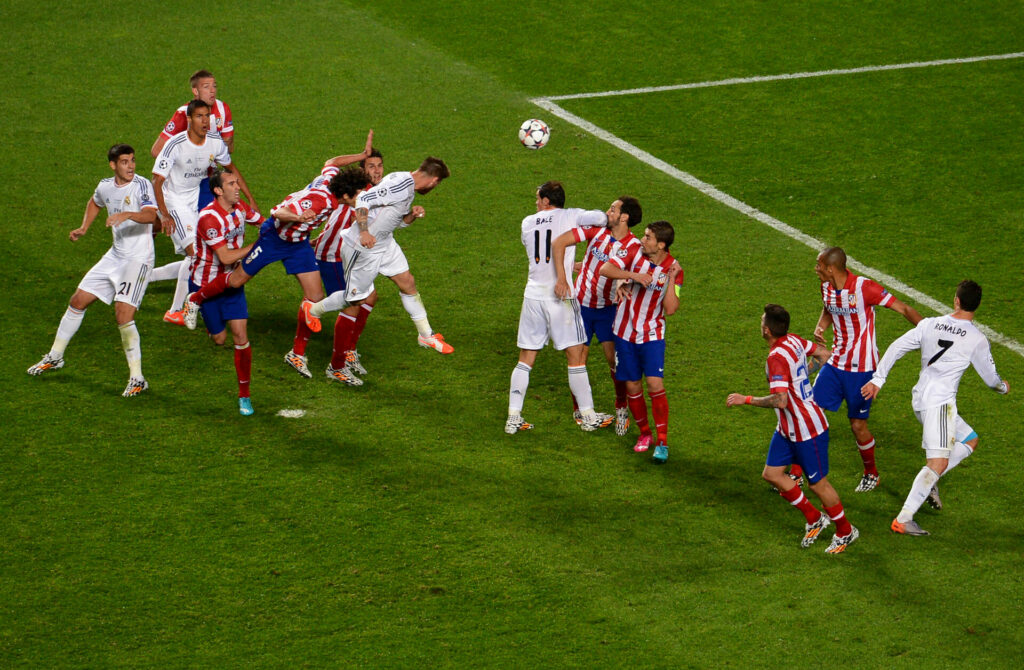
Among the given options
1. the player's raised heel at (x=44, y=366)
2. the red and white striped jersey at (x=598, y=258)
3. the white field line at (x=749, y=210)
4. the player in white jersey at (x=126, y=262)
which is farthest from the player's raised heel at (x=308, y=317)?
the white field line at (x=749, y=210)

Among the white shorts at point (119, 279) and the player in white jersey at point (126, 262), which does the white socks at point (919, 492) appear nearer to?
the player in white jersey at point (126, 262)

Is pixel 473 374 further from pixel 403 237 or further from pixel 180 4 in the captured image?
pixel 180 4

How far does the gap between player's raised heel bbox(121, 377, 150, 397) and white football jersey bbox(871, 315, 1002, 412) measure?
631 centimetres

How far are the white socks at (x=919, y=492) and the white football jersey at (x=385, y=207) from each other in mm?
4969

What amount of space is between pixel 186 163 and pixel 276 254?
1.98m

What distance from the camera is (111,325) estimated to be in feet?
39.8

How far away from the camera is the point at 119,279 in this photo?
1073 centimetres

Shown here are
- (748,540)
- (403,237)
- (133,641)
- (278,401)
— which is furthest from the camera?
(403,237)

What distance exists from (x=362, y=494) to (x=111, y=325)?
14.1 feet

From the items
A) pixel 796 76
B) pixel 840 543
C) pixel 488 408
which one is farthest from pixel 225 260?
pixel 796 76

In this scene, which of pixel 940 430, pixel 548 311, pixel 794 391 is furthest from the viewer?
pixel 548 311

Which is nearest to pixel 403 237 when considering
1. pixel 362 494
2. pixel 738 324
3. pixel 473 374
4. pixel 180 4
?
pixel 473 374

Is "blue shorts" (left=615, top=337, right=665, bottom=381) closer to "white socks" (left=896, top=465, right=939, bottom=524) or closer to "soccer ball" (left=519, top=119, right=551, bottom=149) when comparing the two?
"white socks" (left=896, top=465, right=939, bottom=524)

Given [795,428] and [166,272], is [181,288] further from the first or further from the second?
[795,428]
